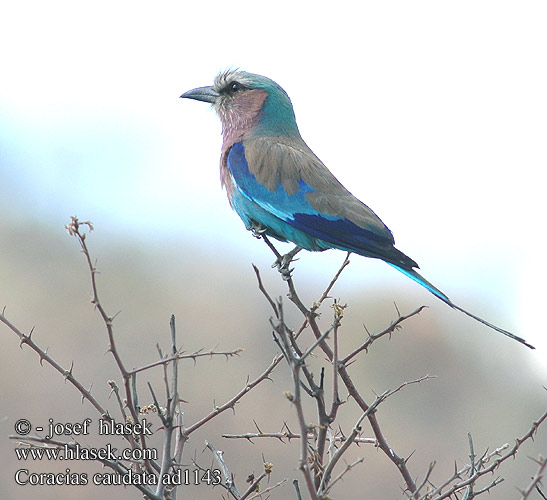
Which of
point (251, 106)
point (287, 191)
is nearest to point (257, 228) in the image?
point (287, 191)

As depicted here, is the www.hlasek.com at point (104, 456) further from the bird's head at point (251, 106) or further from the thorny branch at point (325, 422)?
the bird's head at point (251, 106)

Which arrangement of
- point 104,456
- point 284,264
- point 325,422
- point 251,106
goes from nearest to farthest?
point 325,422 < point 104,456 < point 284,264 < point 251,106

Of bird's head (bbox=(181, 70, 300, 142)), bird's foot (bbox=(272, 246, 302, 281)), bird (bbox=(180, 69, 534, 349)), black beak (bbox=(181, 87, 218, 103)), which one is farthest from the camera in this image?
black beak (bbox=(181, 87, 218, 103))

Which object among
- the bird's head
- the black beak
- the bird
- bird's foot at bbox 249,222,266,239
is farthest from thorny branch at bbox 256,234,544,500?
the black beak

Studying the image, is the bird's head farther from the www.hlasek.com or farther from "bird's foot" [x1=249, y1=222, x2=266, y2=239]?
the www.hlasek.com

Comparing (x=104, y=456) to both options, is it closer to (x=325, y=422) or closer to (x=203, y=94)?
(x=325, y=422)

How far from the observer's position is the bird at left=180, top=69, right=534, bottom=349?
4250mm

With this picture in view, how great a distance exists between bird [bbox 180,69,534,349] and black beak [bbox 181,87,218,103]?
310 mm

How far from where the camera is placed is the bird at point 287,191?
4.25 meters

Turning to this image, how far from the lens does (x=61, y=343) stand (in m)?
10.5

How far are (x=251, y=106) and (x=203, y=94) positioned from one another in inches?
19.3

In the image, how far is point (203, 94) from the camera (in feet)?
18.0

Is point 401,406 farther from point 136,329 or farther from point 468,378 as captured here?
point 136,329

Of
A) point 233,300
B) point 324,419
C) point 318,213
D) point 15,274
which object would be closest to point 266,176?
point 318,213
